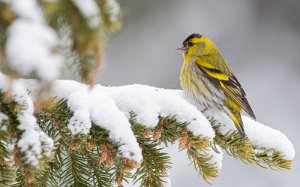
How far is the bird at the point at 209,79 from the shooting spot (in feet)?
12.3

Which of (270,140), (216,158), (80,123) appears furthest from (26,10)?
(270,140)

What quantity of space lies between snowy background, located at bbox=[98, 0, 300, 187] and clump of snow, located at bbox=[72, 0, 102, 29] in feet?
15.4

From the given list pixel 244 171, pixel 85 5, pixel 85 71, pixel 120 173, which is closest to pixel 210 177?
pixel 120 173

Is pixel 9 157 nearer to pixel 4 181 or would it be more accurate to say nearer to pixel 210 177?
pixel 4 181

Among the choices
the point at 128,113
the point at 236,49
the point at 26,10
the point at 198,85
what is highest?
the point at 236,49

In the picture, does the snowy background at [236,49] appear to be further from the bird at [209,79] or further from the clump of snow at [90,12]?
the clump of snow at [90,12]

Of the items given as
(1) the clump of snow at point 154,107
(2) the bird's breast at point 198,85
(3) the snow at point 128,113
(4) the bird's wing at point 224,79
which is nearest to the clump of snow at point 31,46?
(3) the snow at point 128,113

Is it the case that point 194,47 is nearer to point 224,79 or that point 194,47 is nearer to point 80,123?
point 224,79

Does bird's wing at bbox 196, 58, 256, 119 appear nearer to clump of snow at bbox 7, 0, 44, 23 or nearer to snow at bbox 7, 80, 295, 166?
snow at bbox 7, 80, 295, 166

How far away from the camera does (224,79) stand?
425 centimetres

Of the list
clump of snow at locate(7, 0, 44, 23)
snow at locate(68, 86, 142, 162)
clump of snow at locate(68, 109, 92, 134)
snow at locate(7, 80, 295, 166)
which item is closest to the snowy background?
snow at locate(7, 80, 295, 166)

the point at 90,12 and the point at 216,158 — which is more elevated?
the point at 216,158

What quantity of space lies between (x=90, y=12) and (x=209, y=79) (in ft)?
10.9

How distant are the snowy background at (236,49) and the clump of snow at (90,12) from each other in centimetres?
471
